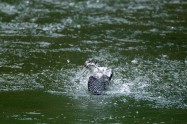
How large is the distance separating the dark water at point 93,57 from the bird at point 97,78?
0.43 ft

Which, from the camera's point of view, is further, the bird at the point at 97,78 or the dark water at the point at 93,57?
the bird at the point at 97,78

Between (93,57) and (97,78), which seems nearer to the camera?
(97,78)

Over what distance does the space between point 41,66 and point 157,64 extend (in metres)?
2.34

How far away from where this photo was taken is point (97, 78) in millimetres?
9648

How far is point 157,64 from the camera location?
1134cm

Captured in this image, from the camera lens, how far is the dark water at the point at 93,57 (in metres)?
8.51

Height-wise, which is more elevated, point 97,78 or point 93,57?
point 97,78

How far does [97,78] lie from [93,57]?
219cm

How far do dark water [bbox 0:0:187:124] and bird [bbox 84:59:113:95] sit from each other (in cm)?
13

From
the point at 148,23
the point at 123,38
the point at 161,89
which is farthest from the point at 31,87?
the point at 148,23

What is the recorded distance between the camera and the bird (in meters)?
9.42

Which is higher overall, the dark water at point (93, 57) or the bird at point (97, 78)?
the bird at point (97, 78)

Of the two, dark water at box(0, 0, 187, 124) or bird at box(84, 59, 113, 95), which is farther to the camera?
bird at box(84, 59, 113, 95)

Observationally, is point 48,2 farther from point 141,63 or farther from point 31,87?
point 31,87
